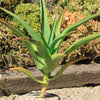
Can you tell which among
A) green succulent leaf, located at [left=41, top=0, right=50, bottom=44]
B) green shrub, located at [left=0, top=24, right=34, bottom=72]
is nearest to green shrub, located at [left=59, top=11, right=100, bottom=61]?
green shrub, located at [left=0, top=24, right=34, bottom=72]

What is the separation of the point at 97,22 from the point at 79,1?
963 millimetres

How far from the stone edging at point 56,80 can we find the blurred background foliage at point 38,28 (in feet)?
0.78

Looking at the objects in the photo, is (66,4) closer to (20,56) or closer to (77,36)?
(77,36)

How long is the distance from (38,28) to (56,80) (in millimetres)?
1027

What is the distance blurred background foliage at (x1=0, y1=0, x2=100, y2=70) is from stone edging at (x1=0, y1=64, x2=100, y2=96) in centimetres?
24

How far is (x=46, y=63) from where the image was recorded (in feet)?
6.17

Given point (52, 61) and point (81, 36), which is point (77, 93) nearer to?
point (81, 36)

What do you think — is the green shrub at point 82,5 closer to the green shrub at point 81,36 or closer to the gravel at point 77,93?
the green shrub at point 81,36

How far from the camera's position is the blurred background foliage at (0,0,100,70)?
3949mm

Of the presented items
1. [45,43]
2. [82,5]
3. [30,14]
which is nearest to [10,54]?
[30,14]

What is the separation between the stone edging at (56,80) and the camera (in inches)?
143

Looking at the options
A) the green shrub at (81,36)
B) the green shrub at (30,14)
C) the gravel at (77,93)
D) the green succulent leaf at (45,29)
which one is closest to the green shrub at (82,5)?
the green shrub at (81,36)

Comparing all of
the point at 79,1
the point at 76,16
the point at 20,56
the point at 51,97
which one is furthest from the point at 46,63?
the point at 79,1

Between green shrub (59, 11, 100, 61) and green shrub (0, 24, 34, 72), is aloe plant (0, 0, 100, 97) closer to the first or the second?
green shrub (0, 24, 34, 72)
